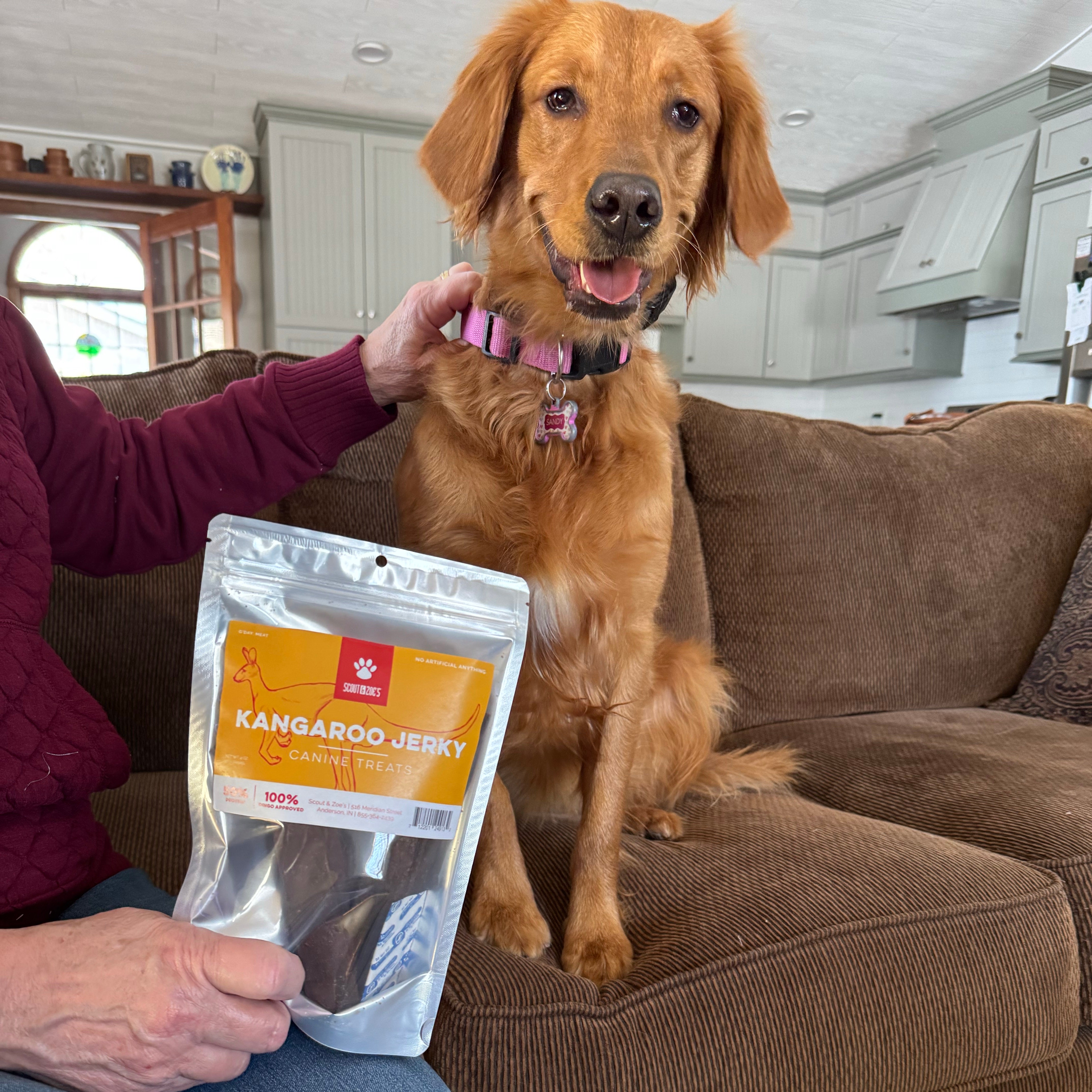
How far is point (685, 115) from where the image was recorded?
104 centimetres

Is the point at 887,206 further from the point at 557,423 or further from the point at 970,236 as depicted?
the point at 557,423

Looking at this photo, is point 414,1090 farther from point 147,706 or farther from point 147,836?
point 147,706

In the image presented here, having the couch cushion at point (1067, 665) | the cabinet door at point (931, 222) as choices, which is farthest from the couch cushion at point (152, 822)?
the cabinet door at point (931, 222)

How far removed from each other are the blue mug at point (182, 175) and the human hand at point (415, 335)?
15.6 ft

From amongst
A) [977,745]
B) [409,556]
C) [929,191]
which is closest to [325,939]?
[409,556]

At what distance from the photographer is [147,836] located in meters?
1.01

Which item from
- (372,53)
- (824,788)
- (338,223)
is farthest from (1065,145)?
(824,788)

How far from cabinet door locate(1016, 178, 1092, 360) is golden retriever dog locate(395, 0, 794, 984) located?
13.7 feet

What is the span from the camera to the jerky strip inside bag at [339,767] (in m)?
0.60

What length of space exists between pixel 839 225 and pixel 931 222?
1091 millimetres

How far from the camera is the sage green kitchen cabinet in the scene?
195 inches

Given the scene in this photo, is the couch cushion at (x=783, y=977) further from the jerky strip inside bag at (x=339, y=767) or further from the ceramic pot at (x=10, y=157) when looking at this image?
the ceramic pot at (x=10, y=157)

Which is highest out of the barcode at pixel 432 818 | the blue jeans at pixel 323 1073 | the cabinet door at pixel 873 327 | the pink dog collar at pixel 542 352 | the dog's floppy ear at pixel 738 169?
the cabinet door at pixel 873 327

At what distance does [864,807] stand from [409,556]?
904 mm
